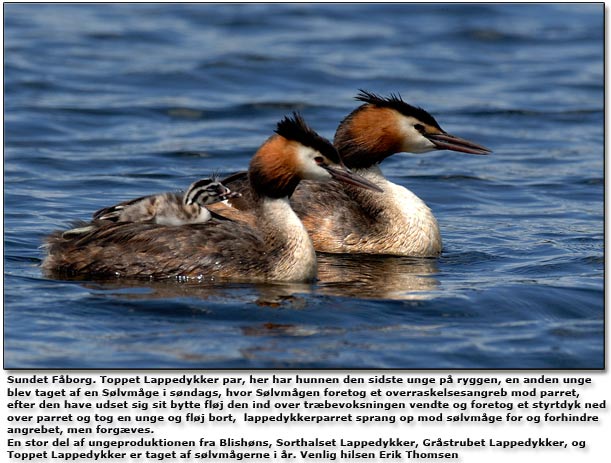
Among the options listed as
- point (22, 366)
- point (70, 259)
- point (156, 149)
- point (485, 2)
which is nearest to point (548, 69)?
point (485, 2)

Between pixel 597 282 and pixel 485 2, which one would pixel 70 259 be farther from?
pixel 485 2

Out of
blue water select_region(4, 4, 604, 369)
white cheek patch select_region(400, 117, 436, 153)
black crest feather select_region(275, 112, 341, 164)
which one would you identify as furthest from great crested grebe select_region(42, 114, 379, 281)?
white cheek patch select_region(400, 117, 436, 153)

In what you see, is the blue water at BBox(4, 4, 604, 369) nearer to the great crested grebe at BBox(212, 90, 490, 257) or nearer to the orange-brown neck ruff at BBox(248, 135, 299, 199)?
the great crested grebe at BBox(212, 90, 490, 257)

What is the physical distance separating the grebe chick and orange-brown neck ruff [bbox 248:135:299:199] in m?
0.28

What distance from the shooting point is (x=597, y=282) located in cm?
975

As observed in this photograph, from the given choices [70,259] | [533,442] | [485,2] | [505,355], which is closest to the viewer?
[533,442]

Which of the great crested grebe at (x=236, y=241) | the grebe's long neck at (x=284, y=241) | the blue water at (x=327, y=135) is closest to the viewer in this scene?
the blue water at (x=327, y=135)

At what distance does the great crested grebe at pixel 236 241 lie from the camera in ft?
30.0

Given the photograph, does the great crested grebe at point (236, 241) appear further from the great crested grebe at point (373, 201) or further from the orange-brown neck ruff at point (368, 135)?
the orange-brown neck ruff at point (368, 135)

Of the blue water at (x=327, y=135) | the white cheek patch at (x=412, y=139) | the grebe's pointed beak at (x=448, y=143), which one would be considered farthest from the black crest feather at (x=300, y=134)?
the grebe's pointed beak at (x=448, y=143)

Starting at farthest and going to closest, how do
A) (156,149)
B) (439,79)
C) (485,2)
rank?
(485,2) → (439,79) → (156,149)

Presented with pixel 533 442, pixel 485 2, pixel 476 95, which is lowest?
pixel 533 442

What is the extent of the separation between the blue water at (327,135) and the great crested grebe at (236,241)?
168mm

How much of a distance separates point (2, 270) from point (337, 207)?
2865 mm
